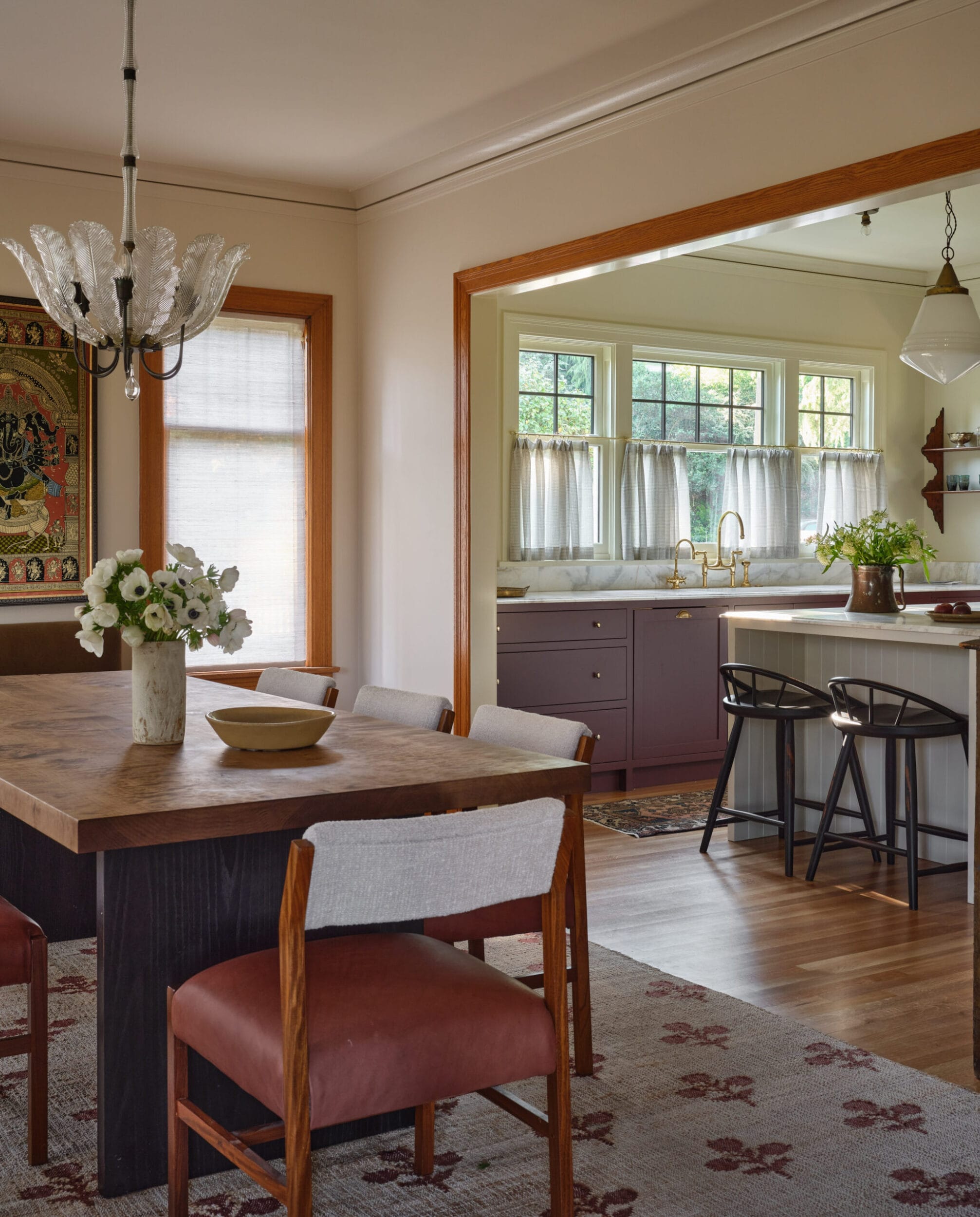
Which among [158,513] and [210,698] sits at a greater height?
[158,513]

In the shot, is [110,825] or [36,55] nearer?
[110,825]

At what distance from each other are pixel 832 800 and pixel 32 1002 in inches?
117

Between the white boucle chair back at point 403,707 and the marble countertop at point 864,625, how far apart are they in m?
1.93

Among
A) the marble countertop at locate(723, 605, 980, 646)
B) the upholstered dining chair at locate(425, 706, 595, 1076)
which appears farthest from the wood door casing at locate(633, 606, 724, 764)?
the upholstered dining chair at locate(425, 706, 595, 1076)

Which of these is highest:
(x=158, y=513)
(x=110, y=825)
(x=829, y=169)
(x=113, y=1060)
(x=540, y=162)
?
(x=540, y=162)

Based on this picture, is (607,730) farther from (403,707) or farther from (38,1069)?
(38,1069)

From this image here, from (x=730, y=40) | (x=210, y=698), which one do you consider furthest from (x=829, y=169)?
(x=210, y=698)

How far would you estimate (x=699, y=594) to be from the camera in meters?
6.47

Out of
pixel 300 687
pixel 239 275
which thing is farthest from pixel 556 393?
pixel 300 687

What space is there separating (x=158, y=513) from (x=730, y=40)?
3.19 metres

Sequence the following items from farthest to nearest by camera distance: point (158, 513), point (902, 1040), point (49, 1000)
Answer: point (158, 513) → point (49, 1000) → point (902, 1040)

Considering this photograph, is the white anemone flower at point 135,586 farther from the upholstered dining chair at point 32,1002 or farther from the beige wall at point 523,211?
the beige wall at point 523,211

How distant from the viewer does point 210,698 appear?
3508mm

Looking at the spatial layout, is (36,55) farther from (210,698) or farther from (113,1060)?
(113,1060)
